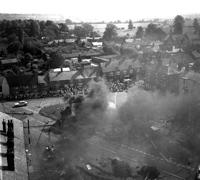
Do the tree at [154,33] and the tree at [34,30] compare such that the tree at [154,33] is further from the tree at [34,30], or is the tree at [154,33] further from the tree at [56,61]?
the tree at [56,61]

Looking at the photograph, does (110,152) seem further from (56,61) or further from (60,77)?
(56,61)

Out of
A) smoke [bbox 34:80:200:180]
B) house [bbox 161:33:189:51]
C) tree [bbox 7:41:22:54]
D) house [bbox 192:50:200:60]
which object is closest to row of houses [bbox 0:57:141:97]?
smoke [bbox 34:80:200:180]

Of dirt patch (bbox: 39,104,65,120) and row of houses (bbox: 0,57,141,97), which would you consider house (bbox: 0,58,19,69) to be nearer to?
row of houses (bbox: 0,57,141,97)

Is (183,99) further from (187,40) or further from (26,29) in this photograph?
(26,29)

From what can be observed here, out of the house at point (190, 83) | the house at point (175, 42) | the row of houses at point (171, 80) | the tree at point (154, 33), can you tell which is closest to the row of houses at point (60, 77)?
the row of houses at point (171, 80)

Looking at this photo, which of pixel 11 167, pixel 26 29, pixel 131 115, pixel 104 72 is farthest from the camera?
pixel 26 29

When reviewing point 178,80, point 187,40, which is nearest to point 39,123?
point 178,80

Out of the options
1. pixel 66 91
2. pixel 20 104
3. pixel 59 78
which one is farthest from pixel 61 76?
pixel 20 104

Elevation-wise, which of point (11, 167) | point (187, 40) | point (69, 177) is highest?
Result: point (187, 40)

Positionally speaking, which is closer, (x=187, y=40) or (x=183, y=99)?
(x=183, y=99)

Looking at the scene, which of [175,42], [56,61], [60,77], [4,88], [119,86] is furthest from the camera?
[175,42]

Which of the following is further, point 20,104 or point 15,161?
point 20,104
